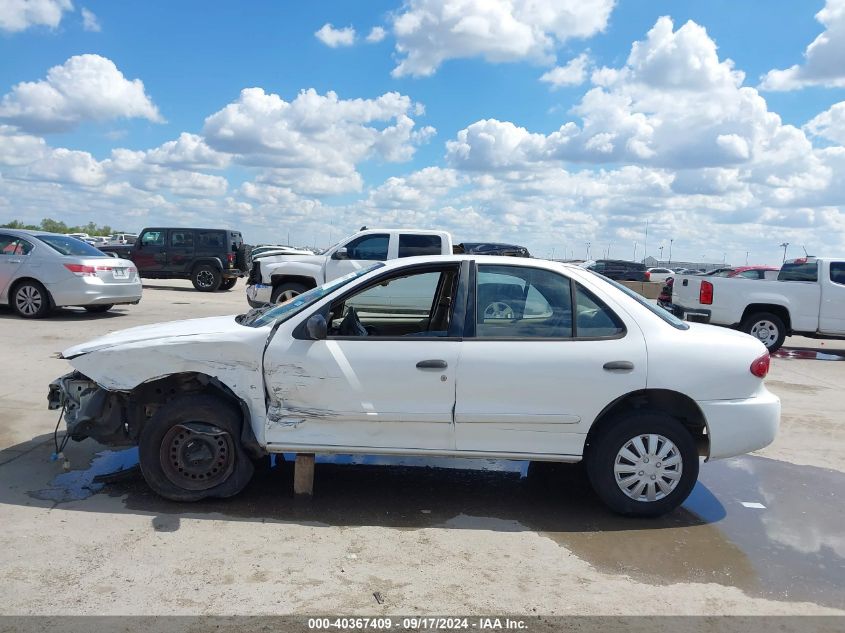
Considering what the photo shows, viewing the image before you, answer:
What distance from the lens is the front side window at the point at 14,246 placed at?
40.1 ft

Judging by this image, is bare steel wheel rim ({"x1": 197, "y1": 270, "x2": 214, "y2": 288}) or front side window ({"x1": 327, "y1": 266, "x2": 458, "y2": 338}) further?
bare steel wheel rim ({"x1": 197, "y1": 270, "x2": 214, "y2": 288})

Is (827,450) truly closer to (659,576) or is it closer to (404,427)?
(659,576)

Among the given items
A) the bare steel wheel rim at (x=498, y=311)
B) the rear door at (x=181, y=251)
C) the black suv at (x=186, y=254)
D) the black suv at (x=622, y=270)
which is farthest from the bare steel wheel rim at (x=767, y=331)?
the black suv at (x=622, y=270)

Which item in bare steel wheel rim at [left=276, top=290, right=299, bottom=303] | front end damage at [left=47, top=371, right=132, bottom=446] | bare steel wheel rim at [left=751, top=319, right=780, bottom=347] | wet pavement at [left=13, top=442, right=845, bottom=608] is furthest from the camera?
bare steel wheel rim at [left=276, top=290, right=299, bottom=303]

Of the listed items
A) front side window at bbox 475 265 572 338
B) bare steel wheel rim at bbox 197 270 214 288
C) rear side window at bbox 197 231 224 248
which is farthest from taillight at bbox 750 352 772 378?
rear side window at bbox 197 231 224 248

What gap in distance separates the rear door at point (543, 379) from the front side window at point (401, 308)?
38cm

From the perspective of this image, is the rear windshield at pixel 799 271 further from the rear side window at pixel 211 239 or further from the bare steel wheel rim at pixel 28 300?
the rear side window at pixel 211 239

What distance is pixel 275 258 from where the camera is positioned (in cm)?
1388

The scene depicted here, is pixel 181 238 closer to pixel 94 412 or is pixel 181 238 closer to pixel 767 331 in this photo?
pixel 767 331

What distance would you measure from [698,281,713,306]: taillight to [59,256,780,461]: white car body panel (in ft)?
27.3

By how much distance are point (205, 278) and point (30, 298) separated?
876 centimetres

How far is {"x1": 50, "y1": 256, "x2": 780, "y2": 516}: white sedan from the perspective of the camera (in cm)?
430

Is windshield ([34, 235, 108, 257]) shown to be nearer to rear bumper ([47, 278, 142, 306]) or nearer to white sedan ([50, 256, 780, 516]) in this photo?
rear bumper ([47, 278, 142, 306])

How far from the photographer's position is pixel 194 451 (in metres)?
4.40
